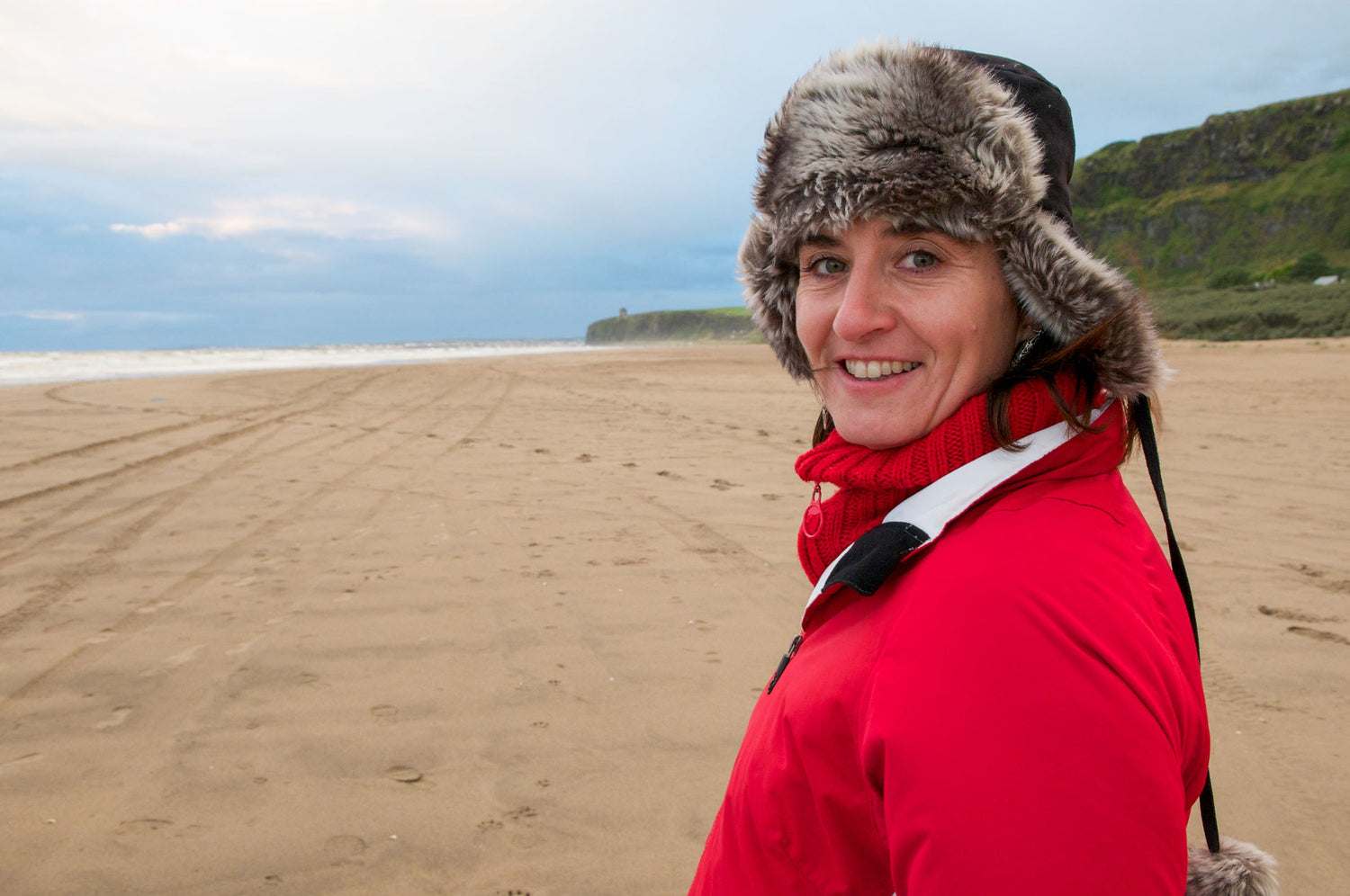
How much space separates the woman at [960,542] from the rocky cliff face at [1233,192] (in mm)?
48304

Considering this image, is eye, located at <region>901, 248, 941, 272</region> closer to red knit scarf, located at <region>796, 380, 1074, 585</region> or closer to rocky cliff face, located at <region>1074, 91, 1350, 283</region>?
red knit scarf, located at <region>796, 380, 1074, 585</region>

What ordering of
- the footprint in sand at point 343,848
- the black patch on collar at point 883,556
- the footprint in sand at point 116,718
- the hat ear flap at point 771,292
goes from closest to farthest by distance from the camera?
the black patch on collar at point 883,556, the hat ear flap at point 771,292, the footprint in sand at point 343,848, the footprint in sand at point 116,718

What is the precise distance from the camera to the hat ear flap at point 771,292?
1529mm

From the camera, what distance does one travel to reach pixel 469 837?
2.36m

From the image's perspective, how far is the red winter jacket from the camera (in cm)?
65

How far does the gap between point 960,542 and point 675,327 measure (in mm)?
101970

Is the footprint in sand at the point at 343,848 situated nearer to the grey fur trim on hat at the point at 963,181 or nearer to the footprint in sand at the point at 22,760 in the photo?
the footprint in sand at the point at 22,760

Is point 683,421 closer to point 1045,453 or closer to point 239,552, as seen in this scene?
point 239,552

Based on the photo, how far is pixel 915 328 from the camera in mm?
1168

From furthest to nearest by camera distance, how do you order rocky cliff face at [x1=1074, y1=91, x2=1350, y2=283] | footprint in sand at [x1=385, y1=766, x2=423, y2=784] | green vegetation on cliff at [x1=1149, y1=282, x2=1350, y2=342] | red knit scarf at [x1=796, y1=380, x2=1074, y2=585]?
rocky cliff face at [x1=1074, y1=91, x2=1350, y2=283] → green vegetation on cliff at [x1=1149, y1=282, x2=1350, y2=342] → footprint in sand at [x1=385, y1=766, x2=423, y2=784] → red knit scarf at [x1=796, y1=380, x2=1074, y2=585]

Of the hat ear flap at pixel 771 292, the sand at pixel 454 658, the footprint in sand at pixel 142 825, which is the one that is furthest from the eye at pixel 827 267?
the footprint in sand at pixel 142 825

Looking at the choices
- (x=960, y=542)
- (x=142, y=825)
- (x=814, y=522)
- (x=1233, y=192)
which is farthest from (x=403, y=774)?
(x=1233, y=192)

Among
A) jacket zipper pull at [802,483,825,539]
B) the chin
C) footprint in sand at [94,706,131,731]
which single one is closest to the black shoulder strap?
the chin

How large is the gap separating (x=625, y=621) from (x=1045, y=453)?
3069 mm
